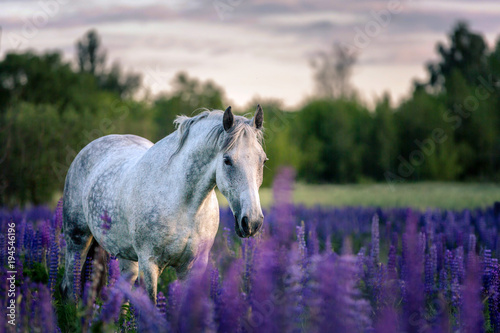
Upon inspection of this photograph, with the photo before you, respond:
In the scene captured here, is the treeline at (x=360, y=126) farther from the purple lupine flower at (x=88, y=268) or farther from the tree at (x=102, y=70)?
the tree at (x=102, y=70)

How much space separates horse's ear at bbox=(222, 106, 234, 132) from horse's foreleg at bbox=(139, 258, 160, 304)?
1.12 meters

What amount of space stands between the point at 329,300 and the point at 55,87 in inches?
1104

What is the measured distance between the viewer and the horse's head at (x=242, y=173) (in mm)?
2818

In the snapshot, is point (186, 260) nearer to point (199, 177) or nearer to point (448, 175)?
point (199, 177)

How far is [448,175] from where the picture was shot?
18531 millimetres

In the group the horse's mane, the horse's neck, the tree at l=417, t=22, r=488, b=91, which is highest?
the tree at l=417, t=22, r=488, b=91

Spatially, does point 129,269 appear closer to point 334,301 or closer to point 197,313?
point 197,313

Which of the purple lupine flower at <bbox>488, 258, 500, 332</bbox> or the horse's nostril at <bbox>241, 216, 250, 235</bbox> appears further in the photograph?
the purple lupine flower at <bbox>488, 258, 500, 332</bbox>

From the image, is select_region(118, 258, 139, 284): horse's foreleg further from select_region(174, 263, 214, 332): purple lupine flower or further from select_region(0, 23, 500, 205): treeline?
select_region(0, 23, 500, 205): treeline

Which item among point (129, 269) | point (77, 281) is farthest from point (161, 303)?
point (129, 269)

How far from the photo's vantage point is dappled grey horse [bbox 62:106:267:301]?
9.78 ft

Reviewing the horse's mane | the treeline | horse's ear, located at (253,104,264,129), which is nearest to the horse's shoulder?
the horse's mane

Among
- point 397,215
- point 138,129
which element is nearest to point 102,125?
point 138,129

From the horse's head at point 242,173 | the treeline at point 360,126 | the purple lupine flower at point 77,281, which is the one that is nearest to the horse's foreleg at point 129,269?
the purple lupine flower at point 77,281
